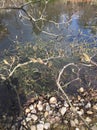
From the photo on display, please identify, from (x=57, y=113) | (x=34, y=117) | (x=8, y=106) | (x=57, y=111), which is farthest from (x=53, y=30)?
(x=34, y=117)

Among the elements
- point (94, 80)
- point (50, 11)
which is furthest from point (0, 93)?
point (50, 11)

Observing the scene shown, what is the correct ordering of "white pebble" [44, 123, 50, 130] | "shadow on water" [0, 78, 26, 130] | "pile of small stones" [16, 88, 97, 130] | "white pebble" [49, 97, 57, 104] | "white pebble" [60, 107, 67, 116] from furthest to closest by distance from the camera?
"white pebble" [49, 97, 57, 104]
"white pebble" [60, 107, 67, 116]
"shadow on water" [0, 78, 26, 130]
"pile of small stones" [16, 88, 97, 130]
"white pebble" [44, 123, 50, 130]

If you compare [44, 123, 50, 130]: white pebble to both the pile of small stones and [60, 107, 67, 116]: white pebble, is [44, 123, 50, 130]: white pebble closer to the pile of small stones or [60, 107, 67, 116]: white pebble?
the pile of small stones

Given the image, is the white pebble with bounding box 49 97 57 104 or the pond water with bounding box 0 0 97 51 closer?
the white pebble with bounding box 49 97 57 104

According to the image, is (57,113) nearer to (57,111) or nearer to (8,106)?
(57,111)

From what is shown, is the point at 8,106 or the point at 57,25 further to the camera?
the point at 57,25

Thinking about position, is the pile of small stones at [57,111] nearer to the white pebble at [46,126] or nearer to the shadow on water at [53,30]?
the white pebble at [46,126]

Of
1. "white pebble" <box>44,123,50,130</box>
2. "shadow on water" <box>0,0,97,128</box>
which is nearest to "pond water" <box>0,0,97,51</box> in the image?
"shadow on water" <box>0,0,97,128</box>
